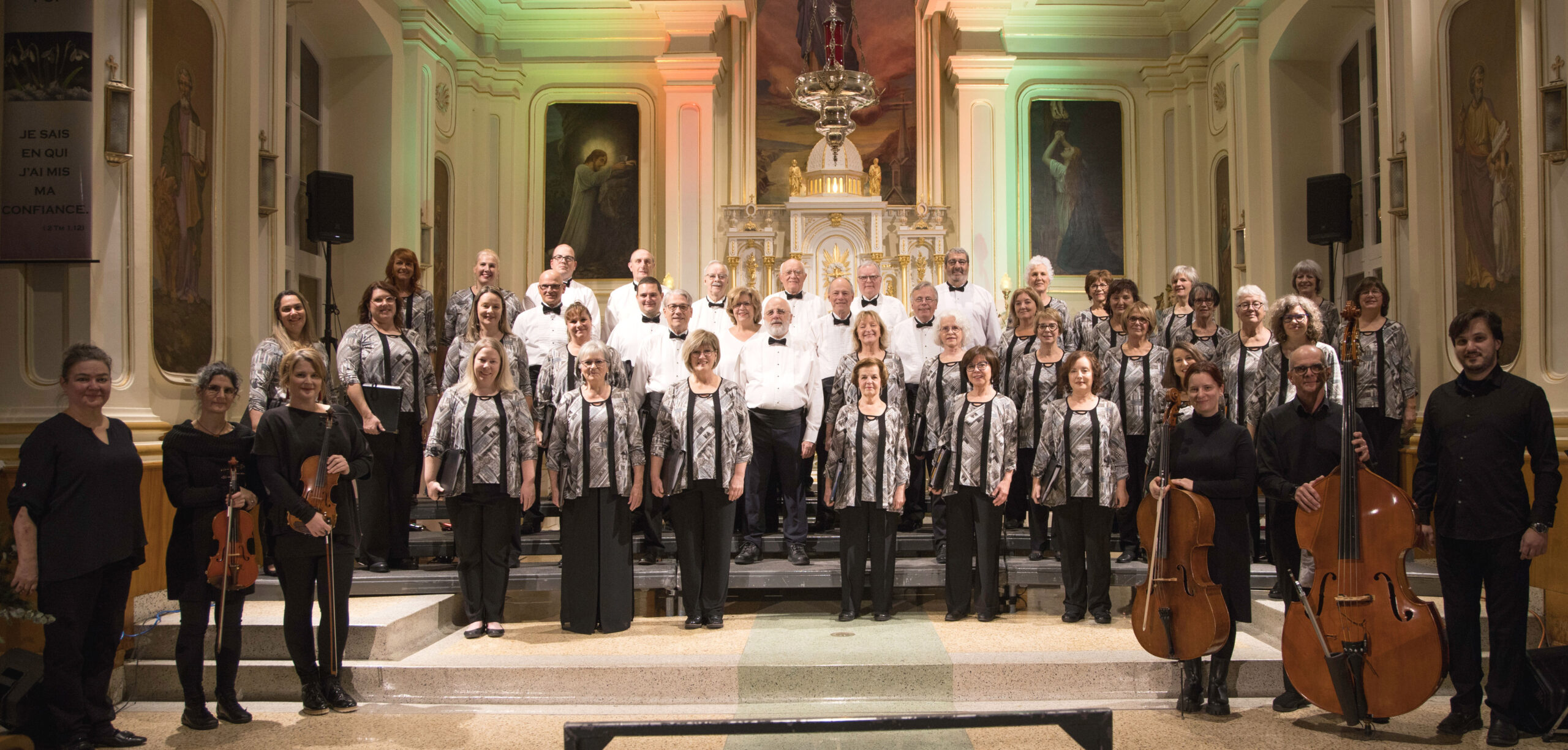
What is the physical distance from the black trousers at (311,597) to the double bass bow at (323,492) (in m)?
0.03

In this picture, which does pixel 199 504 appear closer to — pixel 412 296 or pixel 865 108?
pixel 412 296

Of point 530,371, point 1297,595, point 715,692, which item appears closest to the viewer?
point 1297,595

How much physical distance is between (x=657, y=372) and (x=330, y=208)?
3.43 meters

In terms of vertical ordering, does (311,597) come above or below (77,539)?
below

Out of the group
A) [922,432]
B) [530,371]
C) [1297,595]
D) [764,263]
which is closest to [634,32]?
[764,263]

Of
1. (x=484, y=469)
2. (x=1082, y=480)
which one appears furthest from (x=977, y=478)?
(x=484, y=469)

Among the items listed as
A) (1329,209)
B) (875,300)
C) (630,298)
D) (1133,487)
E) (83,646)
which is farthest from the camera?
(1329,209)

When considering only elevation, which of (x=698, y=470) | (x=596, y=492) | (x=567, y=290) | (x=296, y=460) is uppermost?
(x=567, y=290)

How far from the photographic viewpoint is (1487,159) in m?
6.05

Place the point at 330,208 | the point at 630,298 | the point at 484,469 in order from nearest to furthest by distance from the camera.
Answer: the point at 484,469, the point at 630,298, the point at 330,208

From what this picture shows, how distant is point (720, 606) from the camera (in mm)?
5496

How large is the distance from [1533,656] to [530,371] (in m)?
4.97

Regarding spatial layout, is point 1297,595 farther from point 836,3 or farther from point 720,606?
point 836,3

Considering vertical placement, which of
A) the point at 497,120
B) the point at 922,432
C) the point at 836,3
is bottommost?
the point at 922,432
